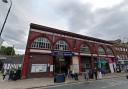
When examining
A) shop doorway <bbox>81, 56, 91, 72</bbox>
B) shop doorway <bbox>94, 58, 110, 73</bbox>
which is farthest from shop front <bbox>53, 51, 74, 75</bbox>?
shop doorway <bbox>94, 58, 110, 73</bbox>

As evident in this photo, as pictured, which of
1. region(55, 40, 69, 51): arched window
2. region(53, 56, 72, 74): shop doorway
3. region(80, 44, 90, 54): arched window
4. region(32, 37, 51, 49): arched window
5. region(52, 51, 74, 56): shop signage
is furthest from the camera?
region(80, 44, 90, 54): arched window

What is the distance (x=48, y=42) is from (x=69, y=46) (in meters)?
5.81

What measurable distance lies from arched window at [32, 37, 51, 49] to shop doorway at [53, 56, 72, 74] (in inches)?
141

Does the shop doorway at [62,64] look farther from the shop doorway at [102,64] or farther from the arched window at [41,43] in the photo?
the shop doorway at [102,64]

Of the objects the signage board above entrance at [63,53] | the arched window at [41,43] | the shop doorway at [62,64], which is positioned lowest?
the shop doorway at [62,64]

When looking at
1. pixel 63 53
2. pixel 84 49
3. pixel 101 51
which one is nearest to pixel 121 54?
pixel 101 51

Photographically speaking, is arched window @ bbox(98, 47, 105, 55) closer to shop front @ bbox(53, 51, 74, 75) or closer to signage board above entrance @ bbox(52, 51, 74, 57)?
shop front @ bbox(53, 51, 74, 75)

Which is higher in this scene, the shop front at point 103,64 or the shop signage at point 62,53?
the shop signage at point 62,53

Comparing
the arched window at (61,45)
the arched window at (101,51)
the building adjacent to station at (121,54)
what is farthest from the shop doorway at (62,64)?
the building adjacent to station at (121,54)

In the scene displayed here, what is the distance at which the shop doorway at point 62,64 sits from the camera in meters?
30.3

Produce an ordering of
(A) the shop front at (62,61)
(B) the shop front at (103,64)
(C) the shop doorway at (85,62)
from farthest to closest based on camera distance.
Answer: (B) the shop front at (103,64) → (C) the shop doorway at (85,62) → (A) the shop front at (62,61)

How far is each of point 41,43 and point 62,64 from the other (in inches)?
300

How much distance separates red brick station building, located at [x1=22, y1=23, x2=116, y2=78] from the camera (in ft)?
85.5

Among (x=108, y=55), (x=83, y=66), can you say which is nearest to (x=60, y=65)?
(x=83, y=66)
